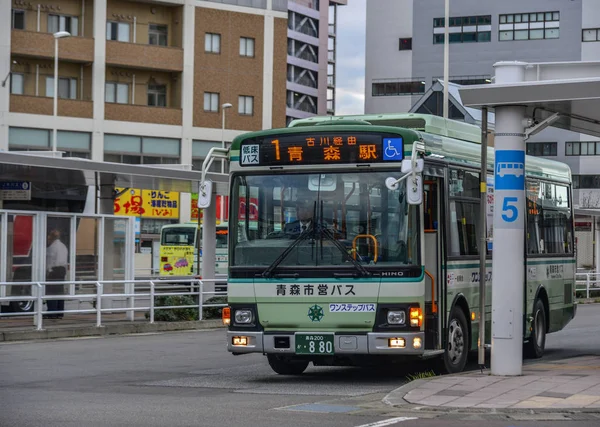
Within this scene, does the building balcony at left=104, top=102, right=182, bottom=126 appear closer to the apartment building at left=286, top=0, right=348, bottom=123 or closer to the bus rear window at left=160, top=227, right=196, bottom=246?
the bus rear window at left=160, top=227, right=196, bottom=246

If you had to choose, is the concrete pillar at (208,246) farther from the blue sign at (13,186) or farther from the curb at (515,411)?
the curb at (515,411)

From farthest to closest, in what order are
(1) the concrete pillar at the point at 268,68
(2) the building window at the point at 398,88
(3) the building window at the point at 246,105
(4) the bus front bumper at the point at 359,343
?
1. (2) the building window at the point at 398,88
2. (1) the concrete pillar at the point at 268,68
3. (3) the building window at the point at 246,105
4. (4) the bus front bumper at the point at 359,343

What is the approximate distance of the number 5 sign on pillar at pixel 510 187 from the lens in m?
14.4

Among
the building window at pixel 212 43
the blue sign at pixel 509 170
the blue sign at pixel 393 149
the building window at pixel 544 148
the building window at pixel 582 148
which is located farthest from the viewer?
the building window at pixel 544 148

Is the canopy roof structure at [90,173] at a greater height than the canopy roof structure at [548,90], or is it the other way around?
the canopy roof structure at [548,90]

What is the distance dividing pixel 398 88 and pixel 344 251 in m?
70.2

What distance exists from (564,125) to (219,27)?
1919 inches

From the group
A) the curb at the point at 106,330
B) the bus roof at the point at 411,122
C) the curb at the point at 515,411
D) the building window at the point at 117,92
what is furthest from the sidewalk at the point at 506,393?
the building window at the point at 117,92

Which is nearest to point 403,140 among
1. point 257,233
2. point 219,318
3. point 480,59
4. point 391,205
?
point 391,205

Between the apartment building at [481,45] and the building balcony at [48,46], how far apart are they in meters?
24.0

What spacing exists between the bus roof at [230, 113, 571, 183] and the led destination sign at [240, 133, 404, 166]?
0.10 meters

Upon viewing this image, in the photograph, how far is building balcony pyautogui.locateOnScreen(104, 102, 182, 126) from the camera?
61094 millimetres

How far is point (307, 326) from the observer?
47.4ft

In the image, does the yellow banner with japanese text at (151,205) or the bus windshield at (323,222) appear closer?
the bus windshield at (323,222)
